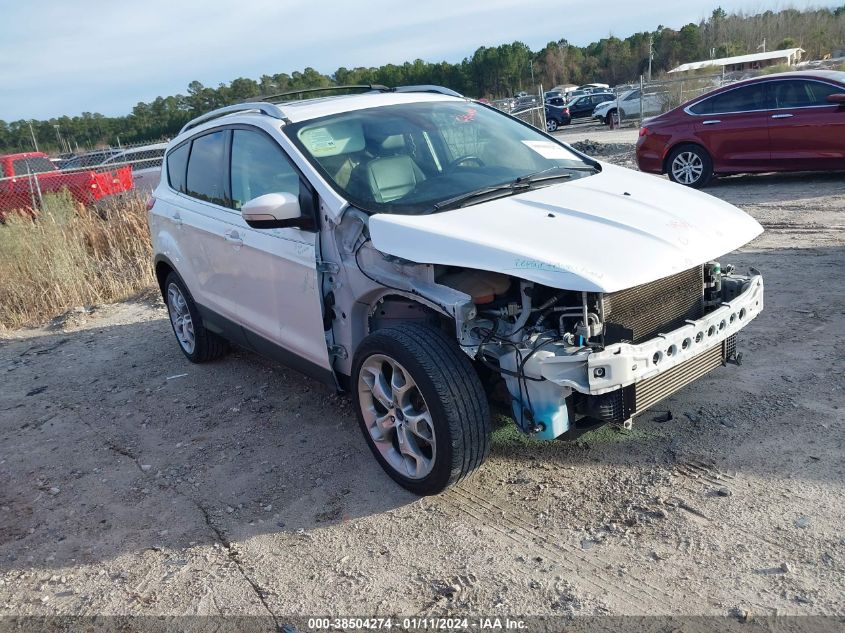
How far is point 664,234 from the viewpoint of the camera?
11.0 feet

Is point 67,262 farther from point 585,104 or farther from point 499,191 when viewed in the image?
point 585,104

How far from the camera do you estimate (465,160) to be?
435cm

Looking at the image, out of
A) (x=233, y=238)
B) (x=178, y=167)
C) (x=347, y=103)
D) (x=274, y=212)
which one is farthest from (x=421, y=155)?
(x=178, y=167)

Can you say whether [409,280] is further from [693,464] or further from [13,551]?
[13,551]

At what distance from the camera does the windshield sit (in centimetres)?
395

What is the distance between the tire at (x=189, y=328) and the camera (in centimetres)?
594

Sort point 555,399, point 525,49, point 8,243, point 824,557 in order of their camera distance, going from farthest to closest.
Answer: point 525,49
point 8,243
point 555,399
point 824,557

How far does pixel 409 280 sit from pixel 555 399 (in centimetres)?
92

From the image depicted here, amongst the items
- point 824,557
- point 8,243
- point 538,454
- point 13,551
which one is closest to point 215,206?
point 13,551

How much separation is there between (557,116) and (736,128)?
24276mm

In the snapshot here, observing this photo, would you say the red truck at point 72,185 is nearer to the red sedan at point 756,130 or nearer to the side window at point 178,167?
the side window at point 178,167

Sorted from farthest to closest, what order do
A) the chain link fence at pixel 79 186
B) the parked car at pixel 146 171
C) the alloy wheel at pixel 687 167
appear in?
the parked car at pixel 146 171
the chain link fence at pixel 79 186
the alloy wheel at pixel 687 167

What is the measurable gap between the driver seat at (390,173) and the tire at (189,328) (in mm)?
2399

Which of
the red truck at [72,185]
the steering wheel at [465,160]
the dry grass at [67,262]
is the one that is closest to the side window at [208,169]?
the steering wheel at [465,160]
